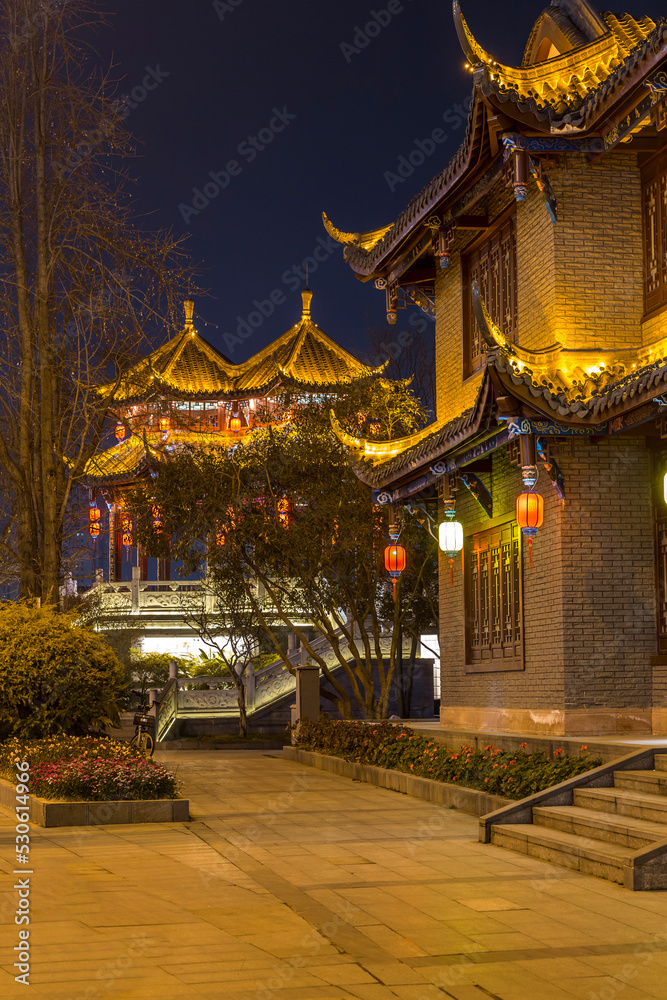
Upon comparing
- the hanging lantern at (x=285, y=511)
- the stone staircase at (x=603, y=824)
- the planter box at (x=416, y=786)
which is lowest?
the planter box at (x=416, y=786)

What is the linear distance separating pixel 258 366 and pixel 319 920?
32.3 metres

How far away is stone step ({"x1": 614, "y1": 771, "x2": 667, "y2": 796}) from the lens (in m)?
9.27

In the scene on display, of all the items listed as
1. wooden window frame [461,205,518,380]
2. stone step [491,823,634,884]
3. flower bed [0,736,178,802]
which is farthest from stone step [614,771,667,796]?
wooden window frame [461,205,518,380]

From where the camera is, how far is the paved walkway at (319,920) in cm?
538

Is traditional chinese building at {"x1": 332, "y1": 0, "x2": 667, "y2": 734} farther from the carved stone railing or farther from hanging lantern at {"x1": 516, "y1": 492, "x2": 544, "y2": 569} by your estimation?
the carved stone railing

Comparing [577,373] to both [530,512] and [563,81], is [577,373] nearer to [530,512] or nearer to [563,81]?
[530,512]

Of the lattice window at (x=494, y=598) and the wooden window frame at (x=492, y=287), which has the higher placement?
the wooden window frame at (x=492, y=287)

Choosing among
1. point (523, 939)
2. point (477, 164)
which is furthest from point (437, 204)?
point (523, 939)

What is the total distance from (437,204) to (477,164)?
1566 mm

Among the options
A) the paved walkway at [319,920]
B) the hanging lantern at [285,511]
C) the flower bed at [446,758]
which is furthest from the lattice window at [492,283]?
the paved walkway at [319,920]

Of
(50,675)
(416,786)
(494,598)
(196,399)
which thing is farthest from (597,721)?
(196,399)

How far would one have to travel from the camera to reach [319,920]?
21.9ft

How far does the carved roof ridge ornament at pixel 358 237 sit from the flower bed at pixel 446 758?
308 inches

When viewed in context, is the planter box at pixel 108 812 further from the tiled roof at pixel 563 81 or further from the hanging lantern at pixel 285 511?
the hanging lantern at pixel 285 511
